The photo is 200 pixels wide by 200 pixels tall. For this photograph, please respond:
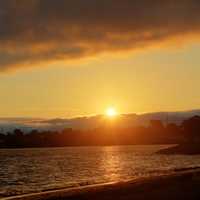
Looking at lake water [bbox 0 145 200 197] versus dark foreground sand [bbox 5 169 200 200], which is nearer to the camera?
dark foreground sand [bbox 5 169 200 200]

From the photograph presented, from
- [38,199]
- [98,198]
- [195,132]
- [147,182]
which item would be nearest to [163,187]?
[147,182]

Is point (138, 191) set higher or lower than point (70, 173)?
higher

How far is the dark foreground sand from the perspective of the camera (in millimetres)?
16031

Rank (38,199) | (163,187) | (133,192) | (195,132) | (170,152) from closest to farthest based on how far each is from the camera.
A: (38,199)
(133,192)
(163,187)
(170,152)
(195,132)

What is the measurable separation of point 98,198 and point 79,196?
2.03ft

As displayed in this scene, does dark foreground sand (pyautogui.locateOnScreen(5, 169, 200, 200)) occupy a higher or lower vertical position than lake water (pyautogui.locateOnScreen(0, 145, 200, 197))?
higher

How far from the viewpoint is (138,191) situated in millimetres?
17281

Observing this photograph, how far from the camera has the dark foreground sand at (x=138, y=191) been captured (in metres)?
16.0

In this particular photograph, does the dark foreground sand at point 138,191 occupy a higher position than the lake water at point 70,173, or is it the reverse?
the dark foreground sand at point 138,191

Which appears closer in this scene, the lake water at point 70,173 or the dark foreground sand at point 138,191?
the dark foreground sand at point 138,191

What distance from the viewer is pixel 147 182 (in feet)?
61.7

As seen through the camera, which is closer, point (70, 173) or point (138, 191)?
point (138, 191)

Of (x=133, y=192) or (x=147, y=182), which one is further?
(x=147, y=182)

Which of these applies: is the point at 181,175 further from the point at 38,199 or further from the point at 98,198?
the point at 38,199
